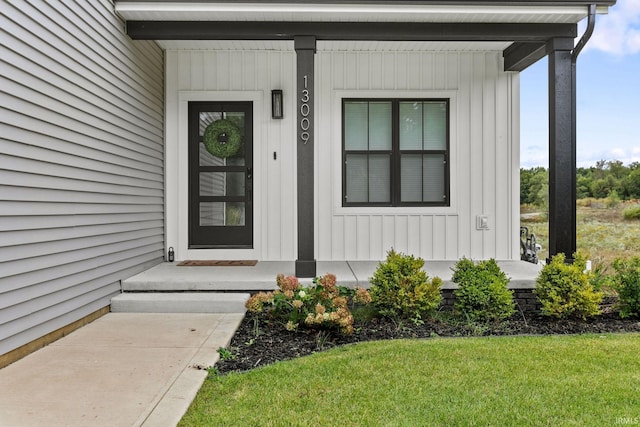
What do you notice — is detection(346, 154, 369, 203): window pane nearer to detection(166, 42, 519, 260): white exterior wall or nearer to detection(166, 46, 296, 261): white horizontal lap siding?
detection(166, 42, 519, 260): white exterior wall

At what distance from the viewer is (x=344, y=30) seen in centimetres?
457

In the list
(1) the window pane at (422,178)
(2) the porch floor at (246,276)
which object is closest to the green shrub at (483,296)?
(2) the porch floor at (246,276)

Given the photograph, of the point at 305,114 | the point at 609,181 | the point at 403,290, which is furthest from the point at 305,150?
the point at 609,181

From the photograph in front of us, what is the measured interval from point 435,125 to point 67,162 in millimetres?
4168

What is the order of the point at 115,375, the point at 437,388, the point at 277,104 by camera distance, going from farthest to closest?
the point at 277,104 < the point at 115,375 < the point at 437,388

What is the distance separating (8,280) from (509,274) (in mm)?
4253

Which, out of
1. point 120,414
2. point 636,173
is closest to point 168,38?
point 120,414

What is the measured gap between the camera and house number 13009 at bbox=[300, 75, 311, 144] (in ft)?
14.9

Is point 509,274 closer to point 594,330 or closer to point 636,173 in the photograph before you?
point 594,330

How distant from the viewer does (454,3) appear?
14.3 feet

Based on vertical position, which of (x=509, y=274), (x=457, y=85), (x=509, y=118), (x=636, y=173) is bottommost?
(x=509, y=274)

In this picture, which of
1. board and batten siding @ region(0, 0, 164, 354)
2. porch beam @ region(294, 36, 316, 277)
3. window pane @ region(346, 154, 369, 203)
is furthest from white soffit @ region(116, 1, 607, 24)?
window pane @ region(346, 154, 369, 203)

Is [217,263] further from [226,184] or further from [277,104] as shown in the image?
[277,104]

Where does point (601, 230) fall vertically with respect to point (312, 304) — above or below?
above
